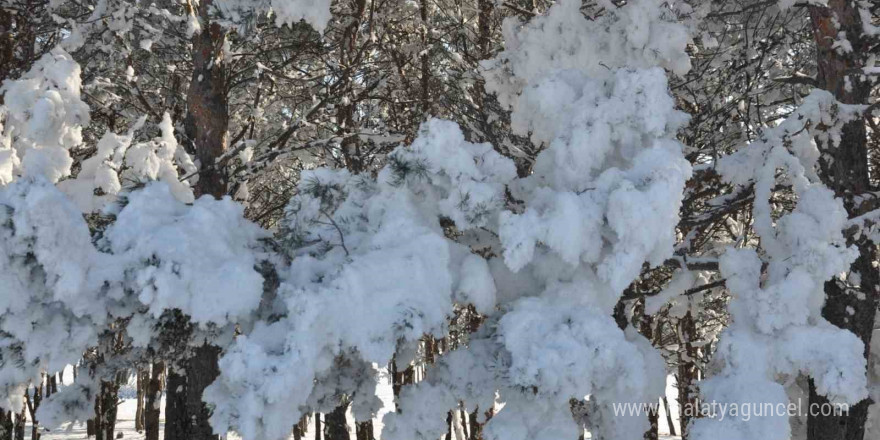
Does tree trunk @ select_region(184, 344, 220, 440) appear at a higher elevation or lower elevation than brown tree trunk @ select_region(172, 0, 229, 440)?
lower

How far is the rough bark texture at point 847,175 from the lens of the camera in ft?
18.2

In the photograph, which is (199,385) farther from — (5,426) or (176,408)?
(5,426)

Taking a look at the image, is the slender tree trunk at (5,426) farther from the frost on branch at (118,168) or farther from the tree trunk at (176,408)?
the frost on branch at (118,168)

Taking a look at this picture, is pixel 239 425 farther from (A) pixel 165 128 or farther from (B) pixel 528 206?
(A) pixel 165 128

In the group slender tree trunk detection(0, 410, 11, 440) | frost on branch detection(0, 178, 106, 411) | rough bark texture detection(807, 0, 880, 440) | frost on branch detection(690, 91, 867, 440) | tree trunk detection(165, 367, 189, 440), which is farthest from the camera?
slender tree trunk detection(0, 410, 11, 440)

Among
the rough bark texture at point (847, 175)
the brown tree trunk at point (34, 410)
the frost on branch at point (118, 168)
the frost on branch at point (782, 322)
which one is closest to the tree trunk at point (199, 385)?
the frost on branch at point (118, 168)

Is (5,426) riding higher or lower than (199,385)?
lower

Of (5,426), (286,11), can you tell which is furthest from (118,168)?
(5,426)

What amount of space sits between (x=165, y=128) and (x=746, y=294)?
4577 millimetres

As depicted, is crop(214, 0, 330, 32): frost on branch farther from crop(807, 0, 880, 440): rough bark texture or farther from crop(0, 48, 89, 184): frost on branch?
crop(807, 0, 880, 440): rough bark texture

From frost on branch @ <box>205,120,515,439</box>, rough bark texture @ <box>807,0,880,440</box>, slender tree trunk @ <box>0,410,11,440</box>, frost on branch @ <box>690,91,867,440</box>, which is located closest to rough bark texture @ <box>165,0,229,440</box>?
frost on branch @ <box>205,120,515,439</box>

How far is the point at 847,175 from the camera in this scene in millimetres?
5688

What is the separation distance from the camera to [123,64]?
8156mm

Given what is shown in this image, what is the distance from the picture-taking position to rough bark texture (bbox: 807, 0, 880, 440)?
555cm
